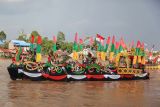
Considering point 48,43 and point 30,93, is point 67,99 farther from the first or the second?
point 48,43

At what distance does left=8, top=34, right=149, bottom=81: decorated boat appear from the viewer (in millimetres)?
20438

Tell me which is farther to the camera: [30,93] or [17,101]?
[30,93]

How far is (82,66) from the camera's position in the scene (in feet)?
73.2

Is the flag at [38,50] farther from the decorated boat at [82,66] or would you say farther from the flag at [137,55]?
the flag at [137,55]

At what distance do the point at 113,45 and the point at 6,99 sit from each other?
1322 centimetres

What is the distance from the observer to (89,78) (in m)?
22.9

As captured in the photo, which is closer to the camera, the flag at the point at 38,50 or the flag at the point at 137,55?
the flag at the point at 38,50

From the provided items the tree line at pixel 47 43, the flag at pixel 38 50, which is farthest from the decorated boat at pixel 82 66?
the tree line at pixel 47 43

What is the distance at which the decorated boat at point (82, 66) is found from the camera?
20.4 meters

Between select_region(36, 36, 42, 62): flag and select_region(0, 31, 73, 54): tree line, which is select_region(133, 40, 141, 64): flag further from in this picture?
select_region(0, 31, 73, 54): tree line

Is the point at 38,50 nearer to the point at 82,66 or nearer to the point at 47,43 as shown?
the point at 82,66

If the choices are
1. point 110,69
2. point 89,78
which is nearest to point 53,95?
point 89,78

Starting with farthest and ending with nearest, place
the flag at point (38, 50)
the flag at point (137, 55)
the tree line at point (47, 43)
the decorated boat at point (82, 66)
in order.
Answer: the tree line at point (47, 43) < the flag at point (137, 55) < the decorated boat at point (82, 66) < the flag at point (38, 50)

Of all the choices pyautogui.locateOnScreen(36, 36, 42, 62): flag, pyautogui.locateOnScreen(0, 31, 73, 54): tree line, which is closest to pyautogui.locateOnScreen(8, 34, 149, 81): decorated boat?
pyautogui.locateOnScreen(36, 36, 42, 62): flag
